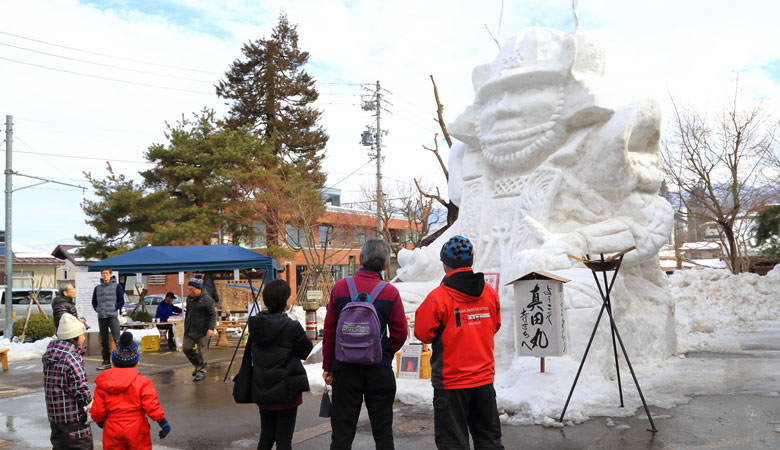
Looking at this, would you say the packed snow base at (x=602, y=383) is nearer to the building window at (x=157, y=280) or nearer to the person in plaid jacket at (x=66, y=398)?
the person in plaid jacket at (x=66, y=398)

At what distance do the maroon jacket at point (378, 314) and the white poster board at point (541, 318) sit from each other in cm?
220

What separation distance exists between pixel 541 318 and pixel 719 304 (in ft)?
33.8

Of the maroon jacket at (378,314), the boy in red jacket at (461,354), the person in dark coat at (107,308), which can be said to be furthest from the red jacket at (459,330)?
the person in dark coat at (107,308)

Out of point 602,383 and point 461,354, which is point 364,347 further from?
point 602,383

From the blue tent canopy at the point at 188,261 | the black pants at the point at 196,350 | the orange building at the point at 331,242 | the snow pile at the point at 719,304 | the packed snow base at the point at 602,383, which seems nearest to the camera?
the packed snow base at the point at 602,383

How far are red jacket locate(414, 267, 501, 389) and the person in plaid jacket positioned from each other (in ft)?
7.41

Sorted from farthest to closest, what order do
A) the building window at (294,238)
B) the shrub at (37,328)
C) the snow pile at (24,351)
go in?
the building window at (294,238) → the shrub at (37,328) → the snow pile at (24,351)

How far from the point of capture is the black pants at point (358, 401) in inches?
143

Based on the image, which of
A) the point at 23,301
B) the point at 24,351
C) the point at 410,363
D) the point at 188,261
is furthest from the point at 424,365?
the point at 23,301

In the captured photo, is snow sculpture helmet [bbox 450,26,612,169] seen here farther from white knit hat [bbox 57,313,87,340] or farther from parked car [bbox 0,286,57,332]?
parked car [bbox 0,286,57,332]

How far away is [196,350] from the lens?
8.44 metres

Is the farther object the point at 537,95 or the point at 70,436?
the point at 537,95

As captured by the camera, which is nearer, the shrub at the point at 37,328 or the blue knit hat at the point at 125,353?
the blue knit hat at the point at 125,353

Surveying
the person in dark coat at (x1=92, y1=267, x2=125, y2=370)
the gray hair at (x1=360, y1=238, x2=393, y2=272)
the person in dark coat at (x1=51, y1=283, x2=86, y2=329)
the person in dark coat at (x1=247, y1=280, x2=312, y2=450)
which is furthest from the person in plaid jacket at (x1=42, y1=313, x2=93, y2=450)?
the person in dark coat at (x1=92, y1=267, x2=125, y2=370)
